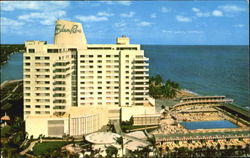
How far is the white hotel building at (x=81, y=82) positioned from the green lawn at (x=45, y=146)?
2.37m

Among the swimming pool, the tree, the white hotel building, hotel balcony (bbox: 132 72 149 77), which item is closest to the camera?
the tree

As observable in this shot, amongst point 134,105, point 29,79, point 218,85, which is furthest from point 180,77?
point 29,79

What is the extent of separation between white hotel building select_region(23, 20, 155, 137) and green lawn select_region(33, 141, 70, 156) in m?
2.37

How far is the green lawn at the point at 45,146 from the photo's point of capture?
35.2 meters

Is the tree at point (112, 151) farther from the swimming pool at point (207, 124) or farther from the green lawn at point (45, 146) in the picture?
the swimming pool at point (207, 124)

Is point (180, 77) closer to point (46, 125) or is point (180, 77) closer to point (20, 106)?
point (20, 106)

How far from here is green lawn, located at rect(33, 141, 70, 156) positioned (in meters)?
35.2

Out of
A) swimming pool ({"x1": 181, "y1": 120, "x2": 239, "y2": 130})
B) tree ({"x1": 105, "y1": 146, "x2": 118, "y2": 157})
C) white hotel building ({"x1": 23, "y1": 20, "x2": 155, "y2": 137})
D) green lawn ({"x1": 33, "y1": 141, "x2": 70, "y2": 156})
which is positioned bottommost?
green lawn ({"x1": 33, "y1": 141, "x2": 70, "y2": 156})

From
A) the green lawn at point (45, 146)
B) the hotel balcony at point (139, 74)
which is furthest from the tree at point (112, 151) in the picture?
the hotel balcony at point (139, 74)

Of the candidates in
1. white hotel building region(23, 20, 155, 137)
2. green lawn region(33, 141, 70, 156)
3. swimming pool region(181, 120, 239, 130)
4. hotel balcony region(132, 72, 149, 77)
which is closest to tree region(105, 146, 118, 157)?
green lawn region(33, 141, 70, 156)

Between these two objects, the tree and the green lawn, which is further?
the green lawn

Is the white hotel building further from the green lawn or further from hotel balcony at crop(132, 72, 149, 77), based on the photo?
the green lawn

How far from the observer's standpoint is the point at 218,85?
Result: 89375mm

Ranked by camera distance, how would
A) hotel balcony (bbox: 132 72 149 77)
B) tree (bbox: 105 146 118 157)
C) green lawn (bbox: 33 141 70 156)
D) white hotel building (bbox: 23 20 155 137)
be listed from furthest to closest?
hotel balcony (bbox: 132 72 149 77) < white hotel building (bbox: 23 20 155 137) < green lawn (bbox: 33 141 70 156) < tree (bbox: 105 146 118 157)
